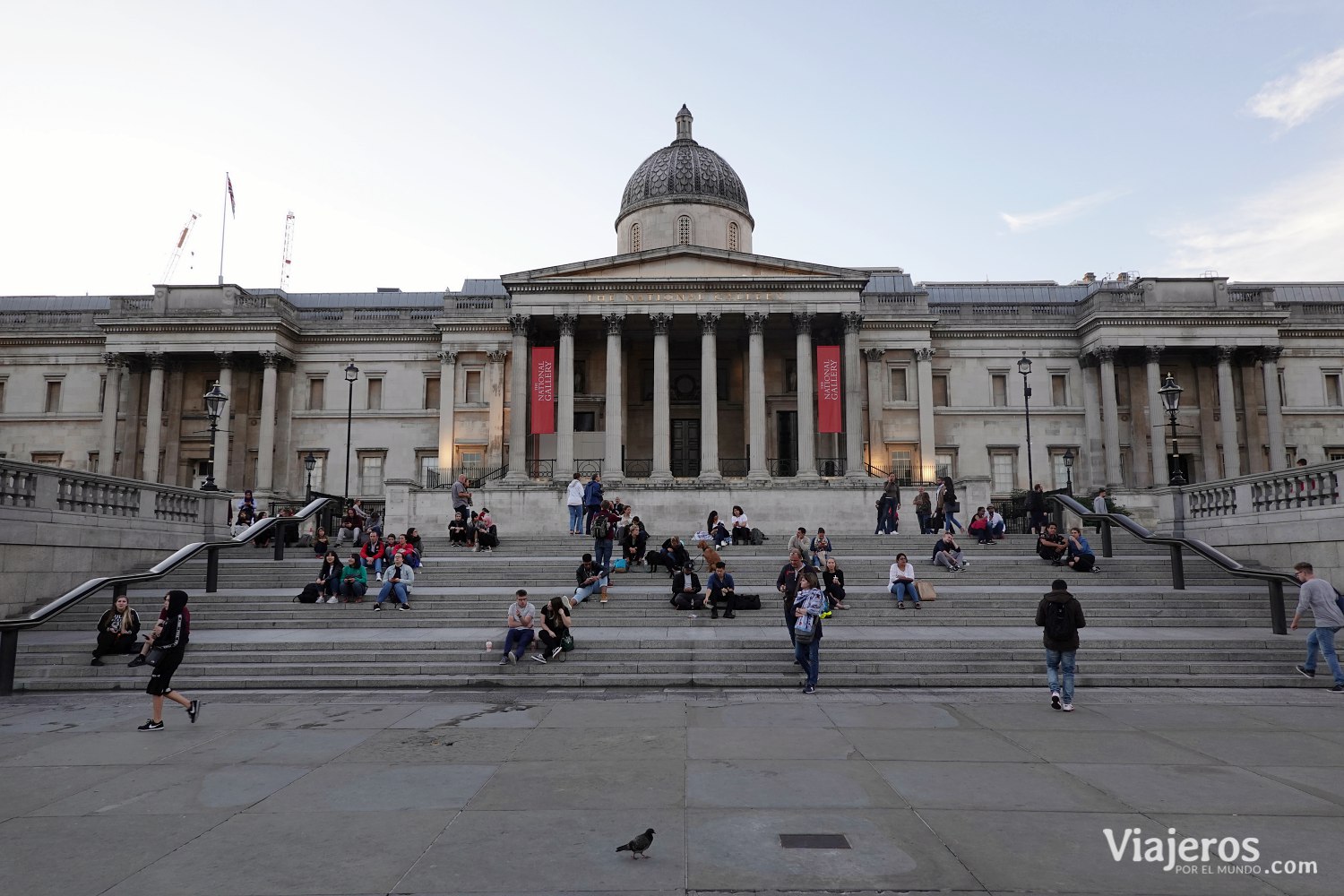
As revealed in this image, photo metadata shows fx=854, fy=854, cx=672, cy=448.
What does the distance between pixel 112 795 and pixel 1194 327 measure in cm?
4987

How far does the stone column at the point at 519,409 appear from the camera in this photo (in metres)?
37.6

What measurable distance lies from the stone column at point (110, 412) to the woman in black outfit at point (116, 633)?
36945mm

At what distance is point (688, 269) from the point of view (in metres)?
38.9

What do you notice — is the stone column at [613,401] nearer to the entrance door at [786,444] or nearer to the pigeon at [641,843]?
the entrance door at [786,444]

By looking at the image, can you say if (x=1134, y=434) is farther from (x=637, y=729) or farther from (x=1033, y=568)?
(x=637, y=729)

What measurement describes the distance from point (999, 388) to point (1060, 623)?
3842 cm

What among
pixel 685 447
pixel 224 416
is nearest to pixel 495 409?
pixel 685 447

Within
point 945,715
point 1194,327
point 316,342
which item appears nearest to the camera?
point 945,715

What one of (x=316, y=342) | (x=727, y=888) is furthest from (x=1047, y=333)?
(x=727, y=888)

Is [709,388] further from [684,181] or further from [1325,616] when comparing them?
[1325,616]

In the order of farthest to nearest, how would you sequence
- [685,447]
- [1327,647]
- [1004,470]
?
[1004,470] < [685,447] < [1327,647]

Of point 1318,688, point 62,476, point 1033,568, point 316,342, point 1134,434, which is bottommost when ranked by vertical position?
point 1318,688

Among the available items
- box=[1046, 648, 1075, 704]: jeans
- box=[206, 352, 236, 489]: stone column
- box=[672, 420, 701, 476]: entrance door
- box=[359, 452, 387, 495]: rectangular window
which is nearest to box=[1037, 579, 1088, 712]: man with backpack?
box=[1046, 648, 1075, 704]: jeans

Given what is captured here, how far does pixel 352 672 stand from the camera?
527 inches
